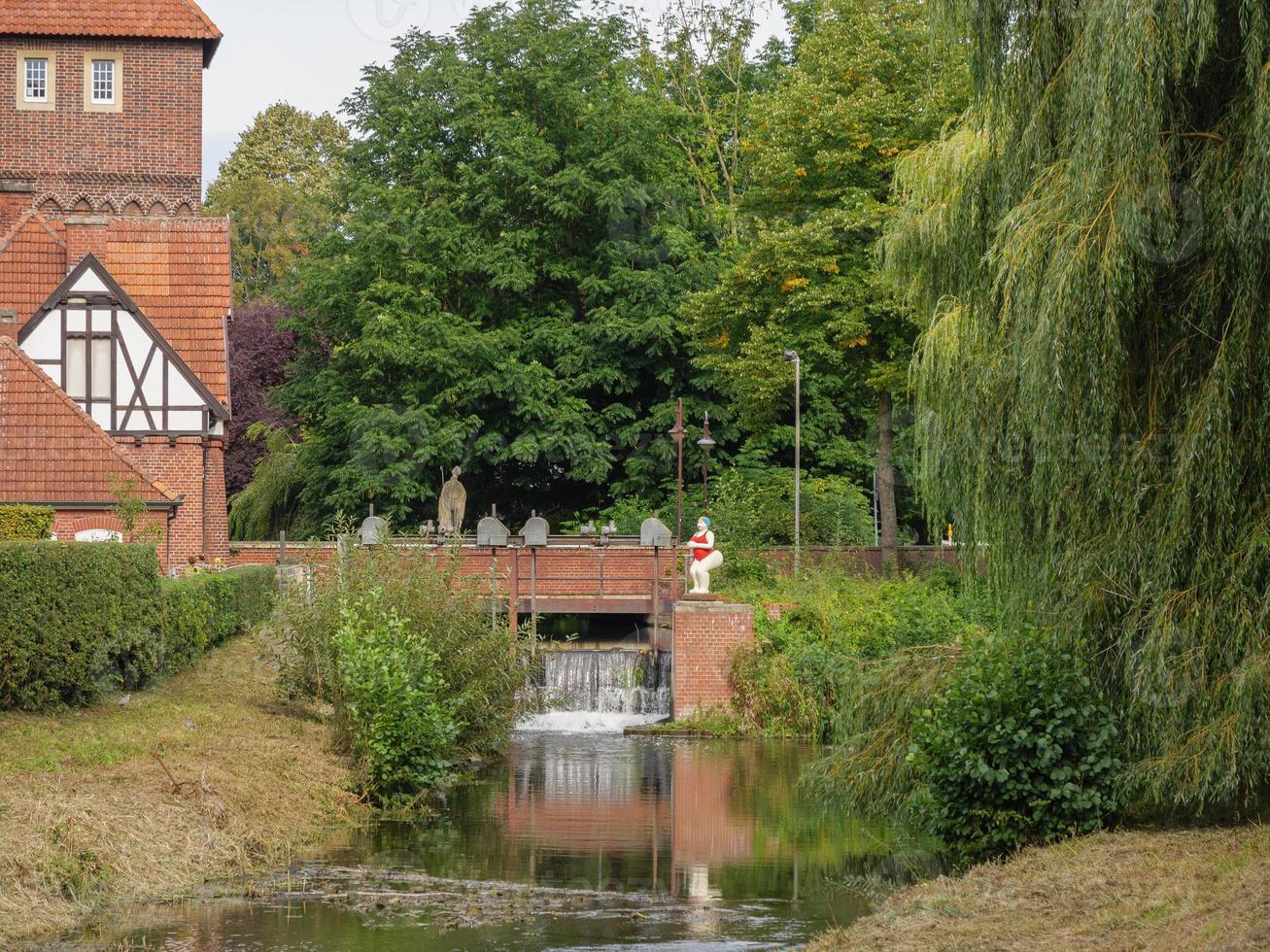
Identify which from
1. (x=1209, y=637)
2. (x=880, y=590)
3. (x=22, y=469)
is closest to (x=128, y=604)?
(x=22, y=469)

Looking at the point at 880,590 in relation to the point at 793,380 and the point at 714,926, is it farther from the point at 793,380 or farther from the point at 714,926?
the point at 714,926

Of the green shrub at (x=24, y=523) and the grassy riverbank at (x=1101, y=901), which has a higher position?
the green shrub at (x=24, y=523)

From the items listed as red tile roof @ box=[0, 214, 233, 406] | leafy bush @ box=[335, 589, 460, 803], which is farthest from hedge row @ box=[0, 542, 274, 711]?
red tile roof @ box=[0, 214, 233, 406]

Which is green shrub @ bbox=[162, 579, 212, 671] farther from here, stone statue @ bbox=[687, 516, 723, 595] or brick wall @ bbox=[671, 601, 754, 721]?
stone statue @ bbox=[687, 516, 723, 595]

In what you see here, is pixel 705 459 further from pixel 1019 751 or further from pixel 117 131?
pixel 1019 751

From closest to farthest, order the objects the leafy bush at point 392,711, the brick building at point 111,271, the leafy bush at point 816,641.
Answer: the leafy bush at point 392,711 → the leafy bush at point 816,641 → the brick building at point 111,271

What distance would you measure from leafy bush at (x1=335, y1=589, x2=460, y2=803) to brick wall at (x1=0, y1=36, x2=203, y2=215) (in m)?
20.9

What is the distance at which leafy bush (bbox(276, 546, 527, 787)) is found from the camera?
19094mm

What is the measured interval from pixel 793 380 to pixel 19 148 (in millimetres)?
18258

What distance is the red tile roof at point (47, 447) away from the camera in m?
24.9

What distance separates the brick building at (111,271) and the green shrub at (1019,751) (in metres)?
16.2

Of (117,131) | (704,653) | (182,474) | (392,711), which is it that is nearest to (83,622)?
(392,711)

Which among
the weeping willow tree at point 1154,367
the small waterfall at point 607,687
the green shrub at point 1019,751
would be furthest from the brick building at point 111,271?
the weeping willow tree at point 1154,367

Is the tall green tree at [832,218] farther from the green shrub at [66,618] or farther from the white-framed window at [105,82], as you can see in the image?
the green shrub at [66,618]
